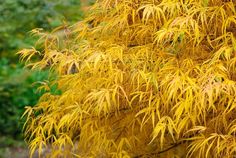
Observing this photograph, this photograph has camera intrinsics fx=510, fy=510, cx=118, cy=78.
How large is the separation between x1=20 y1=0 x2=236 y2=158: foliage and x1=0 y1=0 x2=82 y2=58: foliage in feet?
9.68

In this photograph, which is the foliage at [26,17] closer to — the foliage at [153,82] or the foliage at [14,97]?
the foliage at [14,97]

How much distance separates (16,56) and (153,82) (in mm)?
3489

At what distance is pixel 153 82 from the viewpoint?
2.05 meters

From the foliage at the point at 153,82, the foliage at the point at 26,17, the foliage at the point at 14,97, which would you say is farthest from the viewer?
the foliage at the point at 26,17

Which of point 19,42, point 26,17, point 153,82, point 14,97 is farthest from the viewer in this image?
point 26,17

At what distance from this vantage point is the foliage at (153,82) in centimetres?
199

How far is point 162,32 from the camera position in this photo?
211 cm

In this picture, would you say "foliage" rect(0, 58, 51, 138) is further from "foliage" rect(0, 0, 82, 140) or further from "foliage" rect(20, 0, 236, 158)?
"foliage" rect(20, 0, 236, 158)

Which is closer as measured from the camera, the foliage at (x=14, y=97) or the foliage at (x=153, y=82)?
the foliage at (x=153, y=82)

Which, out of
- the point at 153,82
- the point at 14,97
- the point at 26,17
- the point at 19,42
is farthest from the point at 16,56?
the point at 153,82

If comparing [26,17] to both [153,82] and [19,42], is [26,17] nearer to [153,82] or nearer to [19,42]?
[19,42]

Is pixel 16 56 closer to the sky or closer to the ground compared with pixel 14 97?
closer to the sky

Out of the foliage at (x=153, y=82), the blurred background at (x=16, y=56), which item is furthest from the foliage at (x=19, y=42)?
the foliage at (x=153, y=82)

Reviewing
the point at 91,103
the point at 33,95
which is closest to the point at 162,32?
the point at 91,103
